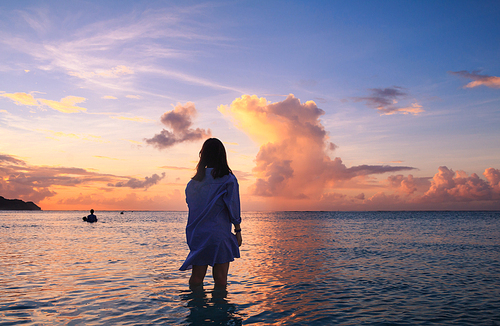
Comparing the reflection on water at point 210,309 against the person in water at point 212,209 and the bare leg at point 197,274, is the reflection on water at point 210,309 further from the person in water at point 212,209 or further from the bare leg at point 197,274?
the person in water at point 212,209

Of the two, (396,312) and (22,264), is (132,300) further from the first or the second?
(22,264)

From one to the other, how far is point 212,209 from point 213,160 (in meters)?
0.78

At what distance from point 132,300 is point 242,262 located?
224 inches

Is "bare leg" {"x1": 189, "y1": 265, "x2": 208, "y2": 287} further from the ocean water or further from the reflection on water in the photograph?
the ocean water

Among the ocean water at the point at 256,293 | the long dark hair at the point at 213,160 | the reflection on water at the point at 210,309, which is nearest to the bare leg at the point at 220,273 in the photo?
the reflection on water at the point at 210,309

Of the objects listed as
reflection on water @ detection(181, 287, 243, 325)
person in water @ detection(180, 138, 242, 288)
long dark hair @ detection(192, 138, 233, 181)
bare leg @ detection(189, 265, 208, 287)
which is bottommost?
reflection on water @ detection(181, 287, 243, 325)

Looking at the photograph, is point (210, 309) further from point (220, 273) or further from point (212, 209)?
point (212, 209)

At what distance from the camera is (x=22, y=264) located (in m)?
10.5

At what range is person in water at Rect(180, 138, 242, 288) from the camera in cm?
496

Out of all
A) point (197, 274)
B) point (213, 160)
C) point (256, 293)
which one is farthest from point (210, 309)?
point (213, 160)

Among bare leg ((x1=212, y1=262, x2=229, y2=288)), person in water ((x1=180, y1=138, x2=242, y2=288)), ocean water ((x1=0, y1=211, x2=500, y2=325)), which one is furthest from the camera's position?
ocean water ((x1=0, y1=211, x2=500, y2=325))

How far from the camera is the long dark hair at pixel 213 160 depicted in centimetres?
500

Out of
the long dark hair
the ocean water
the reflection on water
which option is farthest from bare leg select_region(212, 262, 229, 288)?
the long dark hair

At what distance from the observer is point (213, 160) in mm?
5090
